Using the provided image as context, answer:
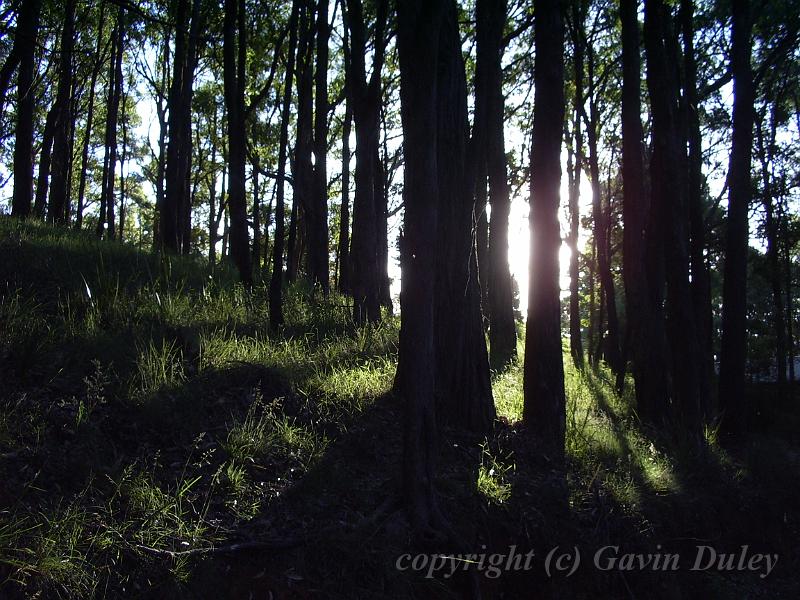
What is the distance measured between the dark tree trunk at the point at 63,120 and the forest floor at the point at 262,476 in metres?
8.57

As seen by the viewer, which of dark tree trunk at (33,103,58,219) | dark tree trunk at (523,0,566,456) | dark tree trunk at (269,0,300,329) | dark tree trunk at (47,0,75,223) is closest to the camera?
dark tree trunk at (523,0,566,456)

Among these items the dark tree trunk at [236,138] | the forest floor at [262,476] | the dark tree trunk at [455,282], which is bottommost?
the forest floor at [262,476]

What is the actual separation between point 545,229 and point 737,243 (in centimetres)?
604

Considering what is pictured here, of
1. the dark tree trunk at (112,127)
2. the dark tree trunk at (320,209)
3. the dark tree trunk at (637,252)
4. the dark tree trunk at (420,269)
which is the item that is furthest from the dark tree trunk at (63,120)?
the dark tree trunk at (637,252)

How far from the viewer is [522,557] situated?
505cm

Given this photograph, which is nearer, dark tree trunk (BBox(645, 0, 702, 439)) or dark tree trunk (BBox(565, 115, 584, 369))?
dark tree trunk (BBox(645, 0, 702, 439))

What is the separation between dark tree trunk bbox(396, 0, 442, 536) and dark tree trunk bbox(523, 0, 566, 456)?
9.35ft

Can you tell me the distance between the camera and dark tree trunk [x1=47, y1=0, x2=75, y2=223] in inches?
571

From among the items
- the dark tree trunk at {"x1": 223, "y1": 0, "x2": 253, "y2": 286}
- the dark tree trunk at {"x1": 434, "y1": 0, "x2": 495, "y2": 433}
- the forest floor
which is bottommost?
the forest floor

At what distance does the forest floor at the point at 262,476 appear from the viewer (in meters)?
3.85

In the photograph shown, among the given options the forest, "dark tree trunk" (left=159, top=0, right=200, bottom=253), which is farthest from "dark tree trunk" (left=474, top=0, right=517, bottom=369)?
"dark tree trunk" (left=159, top=0, right=200, bottom=253)

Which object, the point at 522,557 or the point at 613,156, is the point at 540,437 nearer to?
the point at 522,557

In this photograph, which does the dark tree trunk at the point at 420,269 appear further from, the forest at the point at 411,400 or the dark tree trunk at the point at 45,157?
the dark tree trunk at the point at 45,157

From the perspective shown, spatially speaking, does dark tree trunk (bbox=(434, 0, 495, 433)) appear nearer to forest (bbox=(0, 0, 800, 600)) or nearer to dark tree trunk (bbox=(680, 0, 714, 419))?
forest (bbox=(0, 0, 800, 600))
